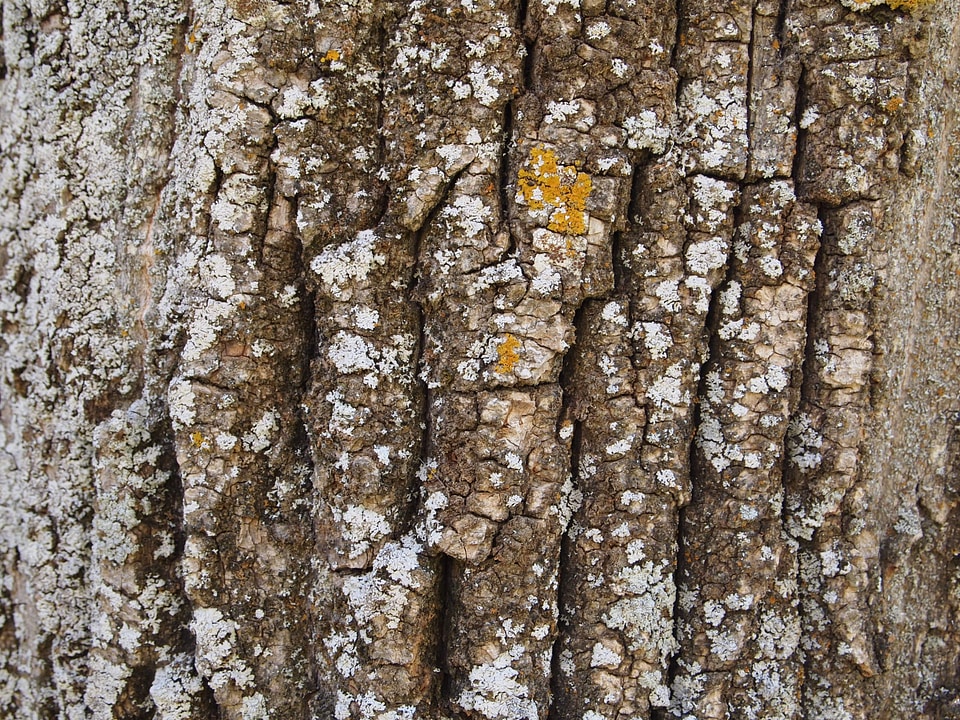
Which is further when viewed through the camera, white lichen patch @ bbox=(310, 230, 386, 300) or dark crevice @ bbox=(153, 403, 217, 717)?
dark crevice @ bbox=(153, 403, 217, 717)

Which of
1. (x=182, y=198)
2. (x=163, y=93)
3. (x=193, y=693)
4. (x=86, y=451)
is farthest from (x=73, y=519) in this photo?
(x=163, y=93)

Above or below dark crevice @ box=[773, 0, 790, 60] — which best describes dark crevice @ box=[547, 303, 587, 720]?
below

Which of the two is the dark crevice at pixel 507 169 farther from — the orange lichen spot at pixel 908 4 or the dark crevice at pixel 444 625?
the orange lichen spot at pixel 908 4

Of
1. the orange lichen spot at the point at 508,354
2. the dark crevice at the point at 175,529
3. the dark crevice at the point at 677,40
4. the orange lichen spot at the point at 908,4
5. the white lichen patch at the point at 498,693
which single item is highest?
the orange lichen spot at the point at 908,4

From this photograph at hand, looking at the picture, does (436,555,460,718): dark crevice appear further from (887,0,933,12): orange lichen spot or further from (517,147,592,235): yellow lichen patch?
(887,0,933,12): orange lichen spot

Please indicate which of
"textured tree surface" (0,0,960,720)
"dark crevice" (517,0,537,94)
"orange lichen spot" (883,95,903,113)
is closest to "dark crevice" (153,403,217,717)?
"textured tree surface" (0,0,960,720)

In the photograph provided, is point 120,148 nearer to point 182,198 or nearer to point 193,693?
point 182,198

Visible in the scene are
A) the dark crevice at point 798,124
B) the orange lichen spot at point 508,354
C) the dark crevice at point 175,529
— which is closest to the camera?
the orange lichen spot at point 508,354

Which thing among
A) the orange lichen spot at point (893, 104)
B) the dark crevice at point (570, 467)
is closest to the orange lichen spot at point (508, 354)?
the dark crevice at point (570, 467)
